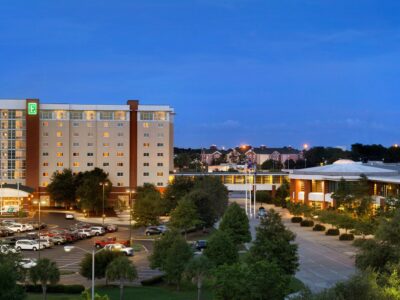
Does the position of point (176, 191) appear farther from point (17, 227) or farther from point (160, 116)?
point (160, 116)

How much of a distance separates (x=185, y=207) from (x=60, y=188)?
40268mm

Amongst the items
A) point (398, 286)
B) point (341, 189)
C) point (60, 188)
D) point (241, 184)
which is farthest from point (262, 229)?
point (241, 184)

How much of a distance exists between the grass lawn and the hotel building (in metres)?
66.8

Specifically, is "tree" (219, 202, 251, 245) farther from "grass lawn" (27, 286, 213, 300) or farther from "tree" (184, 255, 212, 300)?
"tree" (184, 255, 212, 300)

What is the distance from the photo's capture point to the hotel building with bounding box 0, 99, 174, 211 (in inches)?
3888

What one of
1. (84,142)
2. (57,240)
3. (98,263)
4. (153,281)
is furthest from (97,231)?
(84,142)

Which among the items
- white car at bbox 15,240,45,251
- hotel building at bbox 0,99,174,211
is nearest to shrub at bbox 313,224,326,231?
white car at bbox 15,240,45,251

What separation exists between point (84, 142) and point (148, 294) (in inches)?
2836

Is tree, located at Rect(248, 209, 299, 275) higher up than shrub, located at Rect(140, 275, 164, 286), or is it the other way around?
tree, located at Rect(248, 209, 299, 275)

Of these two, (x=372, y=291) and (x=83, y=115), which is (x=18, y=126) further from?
(x=372, y=291)

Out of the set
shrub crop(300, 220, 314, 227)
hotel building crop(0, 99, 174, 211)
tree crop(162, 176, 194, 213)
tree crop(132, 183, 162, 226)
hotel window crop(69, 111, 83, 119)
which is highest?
hotel window crop(69, 111, 83, 119)

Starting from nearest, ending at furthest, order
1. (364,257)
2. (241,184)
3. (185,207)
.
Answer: (364,257), (185,207), (241,184)

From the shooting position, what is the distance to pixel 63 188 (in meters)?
93.1

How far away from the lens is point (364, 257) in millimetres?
Result: 31219
